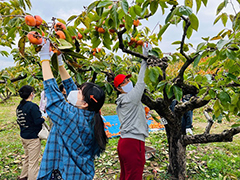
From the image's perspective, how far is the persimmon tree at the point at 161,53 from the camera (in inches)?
40.4

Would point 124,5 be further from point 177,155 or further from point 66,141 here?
point 177,155

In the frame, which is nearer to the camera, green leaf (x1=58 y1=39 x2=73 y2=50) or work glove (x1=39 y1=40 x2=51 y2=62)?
green leaf (x1=58 y1=39 x2=73 y2=50)

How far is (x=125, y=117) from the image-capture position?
194 cm

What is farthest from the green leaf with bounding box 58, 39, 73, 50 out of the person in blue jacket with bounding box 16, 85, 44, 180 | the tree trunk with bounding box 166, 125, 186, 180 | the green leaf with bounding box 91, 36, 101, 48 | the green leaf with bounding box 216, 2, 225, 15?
the tree trunk with bounding box 166, 125, 186, 180

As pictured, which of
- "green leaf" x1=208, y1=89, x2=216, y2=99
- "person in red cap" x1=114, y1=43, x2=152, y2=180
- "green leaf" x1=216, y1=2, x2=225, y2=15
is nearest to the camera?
"green leaf" x1=216, y1=2, x2=225, y2=15

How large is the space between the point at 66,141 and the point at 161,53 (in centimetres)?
149

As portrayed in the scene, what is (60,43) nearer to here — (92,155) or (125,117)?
(92,155)

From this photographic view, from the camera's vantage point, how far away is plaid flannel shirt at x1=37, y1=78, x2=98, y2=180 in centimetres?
110

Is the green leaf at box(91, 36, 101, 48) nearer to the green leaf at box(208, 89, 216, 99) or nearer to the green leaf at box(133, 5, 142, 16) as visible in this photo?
the green leaf at box(133, 5, 142, 16)

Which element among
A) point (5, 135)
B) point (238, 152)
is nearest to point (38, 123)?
point (5, 135)

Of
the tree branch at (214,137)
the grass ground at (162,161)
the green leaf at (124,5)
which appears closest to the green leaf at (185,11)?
the green leaf at (124,5)

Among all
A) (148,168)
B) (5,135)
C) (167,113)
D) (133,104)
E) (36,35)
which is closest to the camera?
(36,35)

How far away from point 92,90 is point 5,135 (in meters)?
4.96

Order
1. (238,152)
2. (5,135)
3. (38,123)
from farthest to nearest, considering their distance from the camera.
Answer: (5,135), (238,152), (38,123)
